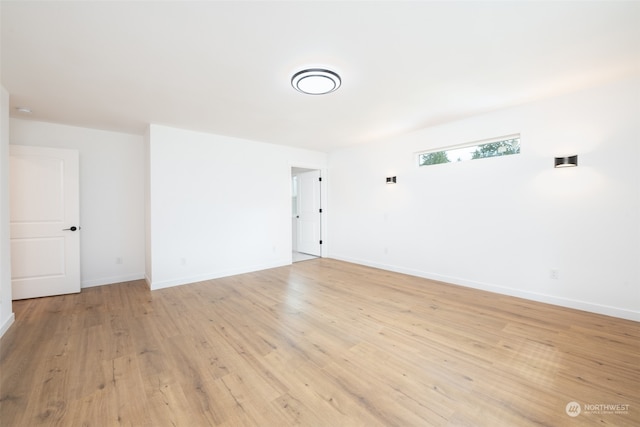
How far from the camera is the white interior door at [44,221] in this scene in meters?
3.44

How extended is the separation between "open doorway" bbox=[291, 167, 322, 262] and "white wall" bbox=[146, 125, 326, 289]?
94 centimetres

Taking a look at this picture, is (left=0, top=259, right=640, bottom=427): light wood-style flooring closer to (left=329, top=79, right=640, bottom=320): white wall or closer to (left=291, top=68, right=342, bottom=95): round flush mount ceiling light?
(left=329, top=79, right=640, bottom=320): white wall

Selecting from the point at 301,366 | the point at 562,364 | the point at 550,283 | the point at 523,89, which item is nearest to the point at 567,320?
the point at 550,283

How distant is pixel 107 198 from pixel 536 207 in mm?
6342

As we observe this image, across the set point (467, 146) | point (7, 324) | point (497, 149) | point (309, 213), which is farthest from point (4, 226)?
point (497, 149)

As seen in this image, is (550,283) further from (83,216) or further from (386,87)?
(83,216)

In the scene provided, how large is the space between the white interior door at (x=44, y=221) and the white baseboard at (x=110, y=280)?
31cm

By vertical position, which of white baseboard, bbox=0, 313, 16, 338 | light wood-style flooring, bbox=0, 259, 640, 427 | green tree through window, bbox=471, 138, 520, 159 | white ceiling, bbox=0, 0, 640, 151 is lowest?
light wood-style flooring, bbox=0, 259, 640, 427

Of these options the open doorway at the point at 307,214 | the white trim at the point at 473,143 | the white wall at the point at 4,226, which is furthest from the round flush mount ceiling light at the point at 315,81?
the open doorway at the point at 307,214

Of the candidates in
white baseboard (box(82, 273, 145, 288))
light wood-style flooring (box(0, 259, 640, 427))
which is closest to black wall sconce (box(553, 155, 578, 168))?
light wood-style flooring (box(0, 259, 640, 427))

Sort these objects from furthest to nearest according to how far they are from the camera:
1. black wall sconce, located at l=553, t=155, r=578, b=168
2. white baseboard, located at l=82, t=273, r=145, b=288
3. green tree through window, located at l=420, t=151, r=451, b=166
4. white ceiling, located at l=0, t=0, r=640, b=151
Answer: green tree through window, located at l=420, t=151, r=451, b=166 < white baseboard, located at l=82, t=273, r=145, b=288 < black wall sconce, located at l=553, t=155, r=578, b=168 < white ceiling, located at l=0, t=0, r=640, b=151

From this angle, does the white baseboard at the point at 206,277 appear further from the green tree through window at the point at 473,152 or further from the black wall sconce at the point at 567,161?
the black wall sconce at the point at 567,161

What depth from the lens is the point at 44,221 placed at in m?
3.60

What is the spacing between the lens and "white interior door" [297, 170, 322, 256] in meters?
6.38
